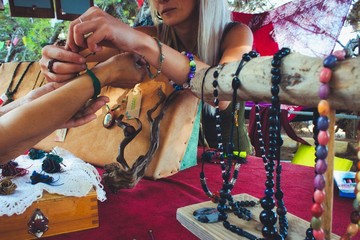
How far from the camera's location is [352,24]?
7.59ft

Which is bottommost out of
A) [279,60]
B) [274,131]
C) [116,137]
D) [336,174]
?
[336,174]

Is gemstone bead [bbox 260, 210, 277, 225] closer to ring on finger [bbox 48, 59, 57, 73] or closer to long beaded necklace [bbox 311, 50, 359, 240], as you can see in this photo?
long beaded necklace [bbox 311, 50, 359, 240]

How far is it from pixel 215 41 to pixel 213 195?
474 millimetres

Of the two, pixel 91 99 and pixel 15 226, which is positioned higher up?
pixel 91 99

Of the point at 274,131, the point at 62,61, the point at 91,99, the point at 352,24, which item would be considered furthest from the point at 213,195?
the point at 352,24

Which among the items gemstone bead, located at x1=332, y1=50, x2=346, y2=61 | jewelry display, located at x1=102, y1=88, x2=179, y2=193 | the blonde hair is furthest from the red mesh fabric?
gemstone bead, located at x1=332, y1=50, x2=346, y2=61

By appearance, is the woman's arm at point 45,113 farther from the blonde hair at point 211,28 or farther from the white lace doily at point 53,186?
the blonde hair at point 211,28

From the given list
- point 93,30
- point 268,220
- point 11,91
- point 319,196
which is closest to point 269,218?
point 268,220

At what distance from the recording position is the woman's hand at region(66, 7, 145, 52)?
591 mm

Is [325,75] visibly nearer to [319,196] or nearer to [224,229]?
[319,196]

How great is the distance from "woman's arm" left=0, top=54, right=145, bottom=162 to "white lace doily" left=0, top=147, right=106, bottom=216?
2.7 inches

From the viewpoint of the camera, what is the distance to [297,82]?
0.38m

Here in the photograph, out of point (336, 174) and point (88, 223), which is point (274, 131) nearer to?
point (88, 223)

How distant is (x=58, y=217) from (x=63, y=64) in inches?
12.5
